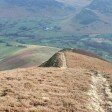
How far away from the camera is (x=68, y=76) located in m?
61.4

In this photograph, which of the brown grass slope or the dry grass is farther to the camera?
the brown grass slope

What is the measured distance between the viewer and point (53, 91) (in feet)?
163

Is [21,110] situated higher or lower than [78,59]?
higher

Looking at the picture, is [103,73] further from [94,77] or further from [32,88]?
[32,88]

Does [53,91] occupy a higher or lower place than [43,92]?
lower

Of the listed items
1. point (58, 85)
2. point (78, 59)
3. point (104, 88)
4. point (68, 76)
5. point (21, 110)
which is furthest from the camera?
point (78, 59)

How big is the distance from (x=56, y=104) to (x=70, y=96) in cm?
434

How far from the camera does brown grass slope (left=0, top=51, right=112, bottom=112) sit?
140 ft

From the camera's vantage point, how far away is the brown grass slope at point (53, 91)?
42625 mm

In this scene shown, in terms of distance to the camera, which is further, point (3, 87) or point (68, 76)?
point (68, 76)

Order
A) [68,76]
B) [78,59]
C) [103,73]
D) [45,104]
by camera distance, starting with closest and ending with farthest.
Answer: [45,104], [68,76], [103,73], [78,59]

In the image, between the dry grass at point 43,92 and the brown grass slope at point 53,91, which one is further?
the brown grass slope at point 53,91

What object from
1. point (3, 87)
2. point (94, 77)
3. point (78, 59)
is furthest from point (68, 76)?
point (78, 59)

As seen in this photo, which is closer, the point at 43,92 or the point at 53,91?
the point at 43,92
